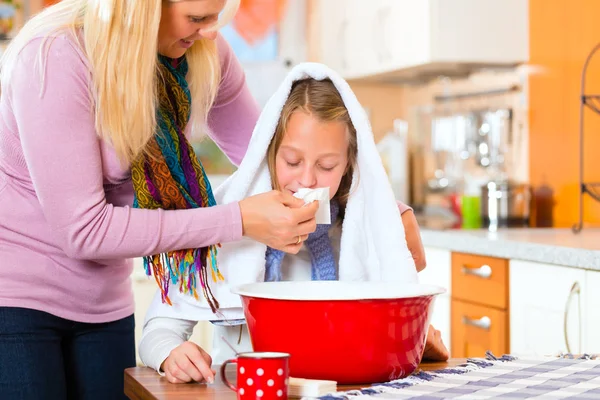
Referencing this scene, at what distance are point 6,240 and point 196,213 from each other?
1.18 ft

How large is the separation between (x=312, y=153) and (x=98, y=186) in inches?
14.2

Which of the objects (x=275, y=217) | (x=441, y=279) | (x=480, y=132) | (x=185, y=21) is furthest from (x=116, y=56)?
(x=480, y=132)

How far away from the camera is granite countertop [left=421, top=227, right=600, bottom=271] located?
2.28m

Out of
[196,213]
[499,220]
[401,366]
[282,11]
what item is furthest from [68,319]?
[282,11]

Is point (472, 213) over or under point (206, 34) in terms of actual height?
under

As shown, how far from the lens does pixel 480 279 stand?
273cm

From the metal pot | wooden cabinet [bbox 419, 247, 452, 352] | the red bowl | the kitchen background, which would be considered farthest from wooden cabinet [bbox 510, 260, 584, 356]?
the red bowl

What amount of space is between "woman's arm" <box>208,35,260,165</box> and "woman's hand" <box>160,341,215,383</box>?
63cm

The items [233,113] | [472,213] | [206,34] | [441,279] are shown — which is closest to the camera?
[206,34]

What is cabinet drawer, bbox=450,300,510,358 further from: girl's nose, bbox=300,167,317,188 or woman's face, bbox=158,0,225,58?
woman's face, bbox=158,0,225,58

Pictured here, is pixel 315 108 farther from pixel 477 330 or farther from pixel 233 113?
pixel 477 330

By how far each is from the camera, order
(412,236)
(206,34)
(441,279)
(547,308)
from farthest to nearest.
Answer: (441,279)
(547,308)
(412,236)
(206,34)

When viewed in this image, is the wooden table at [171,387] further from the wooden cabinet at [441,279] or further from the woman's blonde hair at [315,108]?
the wooden cabinet at [441,279]

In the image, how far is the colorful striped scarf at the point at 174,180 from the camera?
142 centimetres
